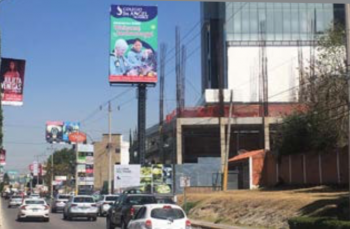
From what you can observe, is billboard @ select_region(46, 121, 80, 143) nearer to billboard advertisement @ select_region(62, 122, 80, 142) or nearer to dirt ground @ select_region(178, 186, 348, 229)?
billboard advertisement @ select_region(62, 122, 80, 142)

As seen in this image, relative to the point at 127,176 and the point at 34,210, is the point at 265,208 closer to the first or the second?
the point at 34,210

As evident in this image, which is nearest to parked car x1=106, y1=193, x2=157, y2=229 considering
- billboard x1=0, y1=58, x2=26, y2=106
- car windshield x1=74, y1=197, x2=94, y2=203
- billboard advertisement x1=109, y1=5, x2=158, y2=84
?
billboard x1=0, y1=58, x2=26, y2=106

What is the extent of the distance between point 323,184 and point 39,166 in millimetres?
140990

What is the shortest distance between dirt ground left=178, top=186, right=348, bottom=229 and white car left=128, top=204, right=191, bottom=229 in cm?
960

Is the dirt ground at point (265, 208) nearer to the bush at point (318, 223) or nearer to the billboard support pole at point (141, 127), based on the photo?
the bush at point (318, 223)

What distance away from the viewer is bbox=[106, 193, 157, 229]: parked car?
93.4ft

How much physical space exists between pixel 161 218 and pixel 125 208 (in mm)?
7837

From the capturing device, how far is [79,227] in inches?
1355

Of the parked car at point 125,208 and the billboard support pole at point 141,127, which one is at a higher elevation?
the billboard support pole at point 141,127

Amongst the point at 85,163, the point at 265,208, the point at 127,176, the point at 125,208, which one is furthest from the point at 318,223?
the point at 85,163

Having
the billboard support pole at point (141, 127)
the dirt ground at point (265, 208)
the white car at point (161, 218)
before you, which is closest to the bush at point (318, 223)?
the dirt ground at point (265, 208)

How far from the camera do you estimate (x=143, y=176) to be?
80.0 meters

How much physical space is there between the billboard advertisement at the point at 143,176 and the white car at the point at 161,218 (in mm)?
57045

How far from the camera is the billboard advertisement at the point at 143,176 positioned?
3123 inches
